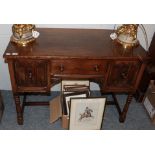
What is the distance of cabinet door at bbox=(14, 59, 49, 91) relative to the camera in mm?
1525

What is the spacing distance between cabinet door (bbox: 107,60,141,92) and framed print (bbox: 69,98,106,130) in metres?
0.16

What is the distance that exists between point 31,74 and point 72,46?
1.26 ft

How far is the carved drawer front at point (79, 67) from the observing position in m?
1.55

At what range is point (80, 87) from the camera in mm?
1997

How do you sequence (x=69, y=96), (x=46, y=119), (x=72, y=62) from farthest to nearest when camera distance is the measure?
1. (x=46, y=119)
2. (x=69, y=96)
3. (x=72, y=62)

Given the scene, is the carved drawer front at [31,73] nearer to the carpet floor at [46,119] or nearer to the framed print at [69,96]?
the framed print at [69,96]

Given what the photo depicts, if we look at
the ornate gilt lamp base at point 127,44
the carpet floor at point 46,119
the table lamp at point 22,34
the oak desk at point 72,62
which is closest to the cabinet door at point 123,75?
the oak desk at point 72,62

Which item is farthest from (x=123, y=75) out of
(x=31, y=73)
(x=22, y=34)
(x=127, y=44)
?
(x=22, y=34)

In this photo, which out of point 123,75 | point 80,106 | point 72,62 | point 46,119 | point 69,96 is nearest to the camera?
point 72,62

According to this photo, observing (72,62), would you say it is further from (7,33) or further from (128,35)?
(7,33)

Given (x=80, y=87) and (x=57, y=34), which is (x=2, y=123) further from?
(x=57, y=34)

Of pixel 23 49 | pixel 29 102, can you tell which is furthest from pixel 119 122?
pixel 23 49

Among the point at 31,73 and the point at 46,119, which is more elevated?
the point at 31,73

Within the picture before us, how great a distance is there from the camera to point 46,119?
208 cm
